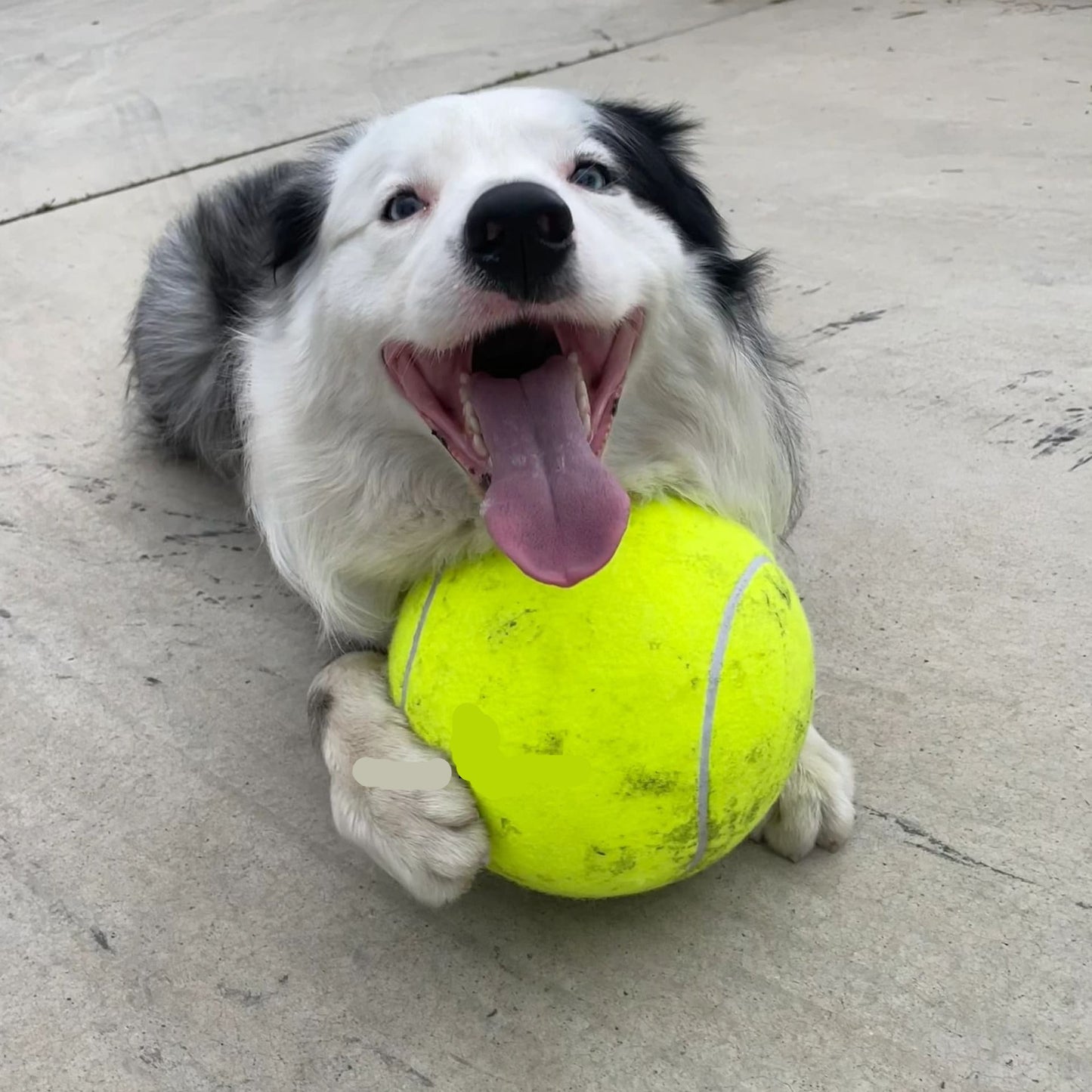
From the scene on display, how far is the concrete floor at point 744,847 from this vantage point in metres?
1.65

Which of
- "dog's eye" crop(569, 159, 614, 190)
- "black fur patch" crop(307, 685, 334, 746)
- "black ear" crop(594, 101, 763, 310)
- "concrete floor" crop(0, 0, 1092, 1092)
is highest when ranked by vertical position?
"dog's eye" crop(569, 159, 614, 190)

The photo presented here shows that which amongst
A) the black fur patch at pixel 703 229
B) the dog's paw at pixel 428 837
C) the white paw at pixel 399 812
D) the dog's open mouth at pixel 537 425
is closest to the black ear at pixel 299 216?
the dog's open mouth at pixel 537 425

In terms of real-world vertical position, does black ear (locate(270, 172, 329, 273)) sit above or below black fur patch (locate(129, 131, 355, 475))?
above

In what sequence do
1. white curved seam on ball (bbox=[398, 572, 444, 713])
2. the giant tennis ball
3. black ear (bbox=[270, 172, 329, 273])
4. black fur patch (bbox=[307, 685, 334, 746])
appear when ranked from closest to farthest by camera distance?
the giant tennis ball, white curved seam on ball (bbox=[398, 572, 444, 713]), black fur patch (bbox=[307, 685, 334, 746]), black ear (bbox=[270, 172, 329, 273])

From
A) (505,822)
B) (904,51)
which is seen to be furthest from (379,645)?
(904,51)

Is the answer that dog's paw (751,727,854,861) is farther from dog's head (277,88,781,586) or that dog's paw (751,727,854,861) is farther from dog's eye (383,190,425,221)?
dog's eye (383,190,425,221)

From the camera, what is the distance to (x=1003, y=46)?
6.33 meters

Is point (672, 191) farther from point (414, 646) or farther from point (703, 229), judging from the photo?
point (414, 646)

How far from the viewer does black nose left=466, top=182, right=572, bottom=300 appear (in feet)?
5.37

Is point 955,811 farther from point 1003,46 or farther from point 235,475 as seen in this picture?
point 1003,46

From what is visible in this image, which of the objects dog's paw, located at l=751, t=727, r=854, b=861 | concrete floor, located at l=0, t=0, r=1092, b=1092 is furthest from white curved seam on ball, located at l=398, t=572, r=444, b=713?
dog's paw, located at l=751, t=727, r=854, b=861

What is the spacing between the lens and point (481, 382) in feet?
6.17

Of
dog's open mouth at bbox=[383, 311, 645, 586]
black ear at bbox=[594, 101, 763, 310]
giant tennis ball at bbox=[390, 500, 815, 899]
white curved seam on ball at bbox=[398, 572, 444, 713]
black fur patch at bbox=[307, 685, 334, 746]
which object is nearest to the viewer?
giant tennis ball at bbox=[390, 500, 815, 899]

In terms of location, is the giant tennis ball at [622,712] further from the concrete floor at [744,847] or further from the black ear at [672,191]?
the black ear at [672,191]
